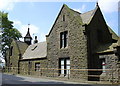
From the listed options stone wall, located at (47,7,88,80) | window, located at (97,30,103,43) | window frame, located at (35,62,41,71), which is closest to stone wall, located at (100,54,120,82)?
stone wall, located at (47,7,88,80)

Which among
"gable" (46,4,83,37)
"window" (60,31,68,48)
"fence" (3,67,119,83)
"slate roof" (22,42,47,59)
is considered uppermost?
"gable" (46,4,83,37)

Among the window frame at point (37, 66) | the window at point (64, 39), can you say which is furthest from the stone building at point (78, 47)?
the window frame at point (37, 66)

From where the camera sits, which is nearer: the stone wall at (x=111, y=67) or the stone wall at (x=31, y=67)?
the stone wall at (x=111, y=67)

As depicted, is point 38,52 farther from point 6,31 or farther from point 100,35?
point 6,31

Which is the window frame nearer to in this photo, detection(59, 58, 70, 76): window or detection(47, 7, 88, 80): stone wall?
detection(47, 7, 88, 80): stone wall

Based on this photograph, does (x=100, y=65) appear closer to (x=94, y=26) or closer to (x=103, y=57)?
(x=103, y=57)

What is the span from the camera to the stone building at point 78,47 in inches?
758

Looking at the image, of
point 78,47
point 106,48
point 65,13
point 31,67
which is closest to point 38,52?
point 31,67

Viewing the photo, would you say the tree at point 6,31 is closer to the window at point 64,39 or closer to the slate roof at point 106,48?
the window at point 64,39

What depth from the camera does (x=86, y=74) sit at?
752 inches

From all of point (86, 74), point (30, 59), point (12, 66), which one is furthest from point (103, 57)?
point (12, 66)

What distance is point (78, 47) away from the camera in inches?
806

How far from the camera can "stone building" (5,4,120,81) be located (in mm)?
19244

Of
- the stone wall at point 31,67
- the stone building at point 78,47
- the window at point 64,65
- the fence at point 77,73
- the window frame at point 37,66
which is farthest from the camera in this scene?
the window frame at point 37,66
